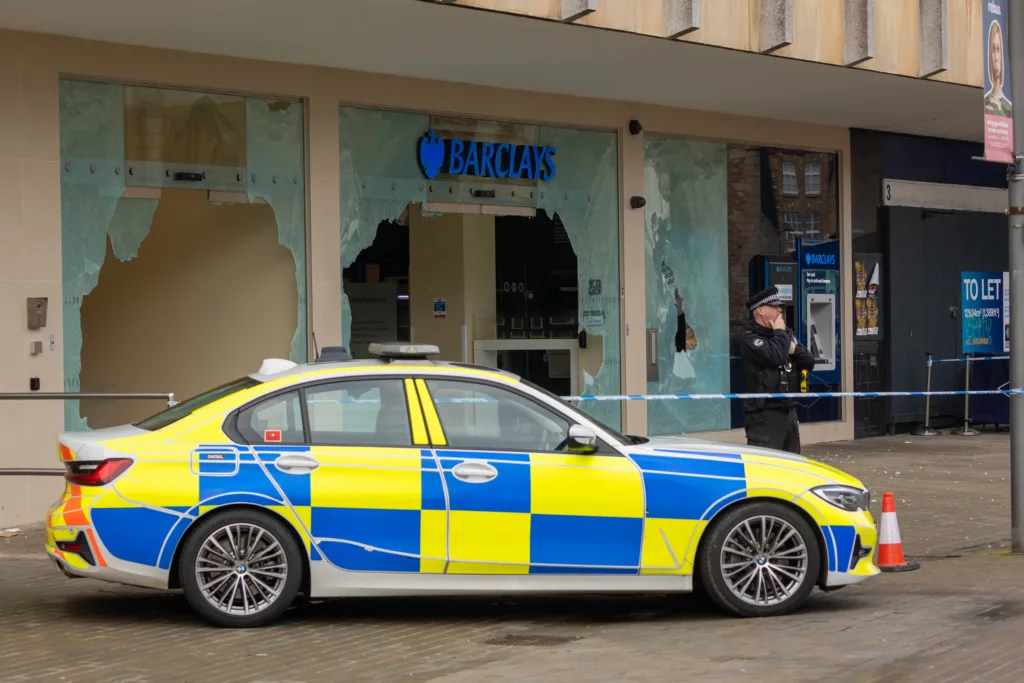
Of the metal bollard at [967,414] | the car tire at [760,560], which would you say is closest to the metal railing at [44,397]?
the car tire at [760,560]

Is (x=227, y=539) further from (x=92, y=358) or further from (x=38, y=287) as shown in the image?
(x=92, y=358)

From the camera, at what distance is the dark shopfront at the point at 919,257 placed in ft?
65.2

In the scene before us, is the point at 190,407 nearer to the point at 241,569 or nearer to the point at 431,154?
the point at 241,569

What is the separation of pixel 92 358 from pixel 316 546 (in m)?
A: 8.58

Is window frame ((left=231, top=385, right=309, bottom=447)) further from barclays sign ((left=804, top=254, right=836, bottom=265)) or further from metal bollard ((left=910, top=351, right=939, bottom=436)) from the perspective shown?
metal bollard ((left=910, top=351, right=939, bottom=436))

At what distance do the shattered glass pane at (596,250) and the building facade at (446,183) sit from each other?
36mm

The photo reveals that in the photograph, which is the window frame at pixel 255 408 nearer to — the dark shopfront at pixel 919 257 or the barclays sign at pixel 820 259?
the barclays sign at pixel 820 259

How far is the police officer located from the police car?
272 cm

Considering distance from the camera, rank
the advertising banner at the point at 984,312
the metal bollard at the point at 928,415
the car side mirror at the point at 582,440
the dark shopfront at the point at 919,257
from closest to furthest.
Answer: the car side mirror at the point at 582,440 → the dark shopfront at the point at 919,257 → the metal bollard at the point at 928,415 → the advertising banner at the point at 984,312

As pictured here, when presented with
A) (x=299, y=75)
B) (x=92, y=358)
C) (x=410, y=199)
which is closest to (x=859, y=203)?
(x=410, y=199)

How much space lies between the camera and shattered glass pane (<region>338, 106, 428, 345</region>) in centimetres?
1445

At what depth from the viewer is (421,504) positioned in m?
7.63

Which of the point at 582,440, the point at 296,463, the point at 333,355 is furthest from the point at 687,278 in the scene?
the point at 296,463

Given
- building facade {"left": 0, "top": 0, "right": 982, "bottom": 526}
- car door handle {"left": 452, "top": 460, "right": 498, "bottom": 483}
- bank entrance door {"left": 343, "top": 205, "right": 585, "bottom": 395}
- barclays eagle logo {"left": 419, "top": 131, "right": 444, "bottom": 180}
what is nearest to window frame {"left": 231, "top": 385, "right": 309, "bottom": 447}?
car door handle {"left": 452, "top": 460, "right": 498, "bottom": 483}
